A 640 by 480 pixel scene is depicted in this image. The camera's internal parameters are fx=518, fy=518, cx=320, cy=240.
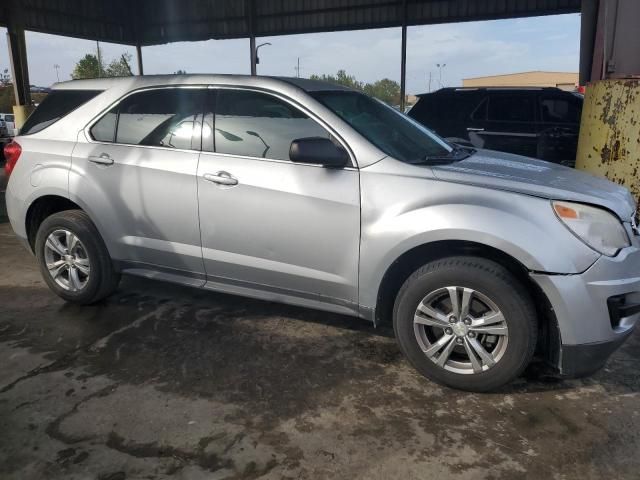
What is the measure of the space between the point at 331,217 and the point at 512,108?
19.2 feet

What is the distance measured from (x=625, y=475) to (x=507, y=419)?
21.8 inches

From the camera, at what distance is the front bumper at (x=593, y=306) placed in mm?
2523

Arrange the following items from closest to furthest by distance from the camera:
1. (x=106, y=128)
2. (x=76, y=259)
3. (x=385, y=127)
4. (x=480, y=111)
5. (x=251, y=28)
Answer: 1. (x=385, y=127)
2. (x=106, y=128)
3. (x=76, y=259)
4. (x=480, y=111)
5. (x=251, y=28)

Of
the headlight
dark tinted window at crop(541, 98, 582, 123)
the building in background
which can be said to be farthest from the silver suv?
the building in background

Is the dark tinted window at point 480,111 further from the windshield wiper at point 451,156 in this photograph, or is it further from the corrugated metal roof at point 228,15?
the corrugated metal roof at point 228,15

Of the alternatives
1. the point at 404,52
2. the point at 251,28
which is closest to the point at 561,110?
the point at 404,52

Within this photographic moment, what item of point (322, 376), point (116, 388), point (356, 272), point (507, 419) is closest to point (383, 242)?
point (356, 272)

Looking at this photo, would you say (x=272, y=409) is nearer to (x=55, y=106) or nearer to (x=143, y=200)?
(x=143, y=200)

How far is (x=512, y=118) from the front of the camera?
779cm

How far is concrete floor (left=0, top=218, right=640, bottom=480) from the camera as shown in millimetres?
2270

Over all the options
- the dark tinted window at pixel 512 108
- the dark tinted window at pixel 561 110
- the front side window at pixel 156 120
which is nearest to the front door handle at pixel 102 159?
the front side window at pixel 156 120

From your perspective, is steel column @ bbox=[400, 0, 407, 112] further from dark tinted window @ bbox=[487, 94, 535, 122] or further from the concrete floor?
the concrete floor

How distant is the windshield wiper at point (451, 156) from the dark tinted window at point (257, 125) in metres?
0.66

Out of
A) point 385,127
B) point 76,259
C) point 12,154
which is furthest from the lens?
point 12,154
